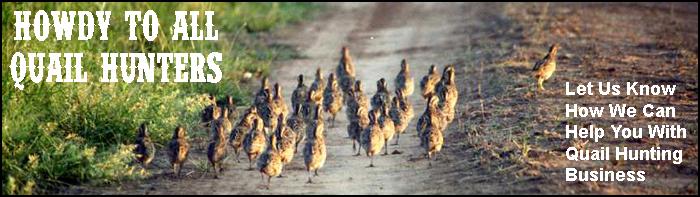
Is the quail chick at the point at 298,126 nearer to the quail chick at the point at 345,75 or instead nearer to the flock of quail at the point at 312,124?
the flock of quail at the point at 312,124

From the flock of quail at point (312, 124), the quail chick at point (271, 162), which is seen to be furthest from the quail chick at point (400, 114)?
the quail chick at point (271, 162)

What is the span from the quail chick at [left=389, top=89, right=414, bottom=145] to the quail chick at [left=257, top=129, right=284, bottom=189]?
2661 mm

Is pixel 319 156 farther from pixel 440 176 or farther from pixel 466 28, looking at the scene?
pixel 466 28

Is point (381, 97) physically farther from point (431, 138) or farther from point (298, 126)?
point (431, 138)

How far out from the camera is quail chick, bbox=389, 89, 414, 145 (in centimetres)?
1536

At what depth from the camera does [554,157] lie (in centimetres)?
1342

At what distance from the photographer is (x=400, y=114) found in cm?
1548

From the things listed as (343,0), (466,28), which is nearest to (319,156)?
(466,28)

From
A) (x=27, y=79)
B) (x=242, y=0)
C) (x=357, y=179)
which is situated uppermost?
(x=242, y=0)

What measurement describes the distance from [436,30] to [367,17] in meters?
3.70

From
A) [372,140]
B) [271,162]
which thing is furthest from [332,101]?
[271,162]

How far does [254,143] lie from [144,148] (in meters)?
1.08

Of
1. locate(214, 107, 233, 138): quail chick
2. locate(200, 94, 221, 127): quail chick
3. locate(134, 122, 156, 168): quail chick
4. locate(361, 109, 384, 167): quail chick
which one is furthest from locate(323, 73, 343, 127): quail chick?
locate(134, 122, 156, 168): quail chick

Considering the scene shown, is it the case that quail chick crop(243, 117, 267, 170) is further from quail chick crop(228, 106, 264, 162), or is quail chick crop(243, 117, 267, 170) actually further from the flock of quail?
quail chick crop(228, 106, 264, 162)
